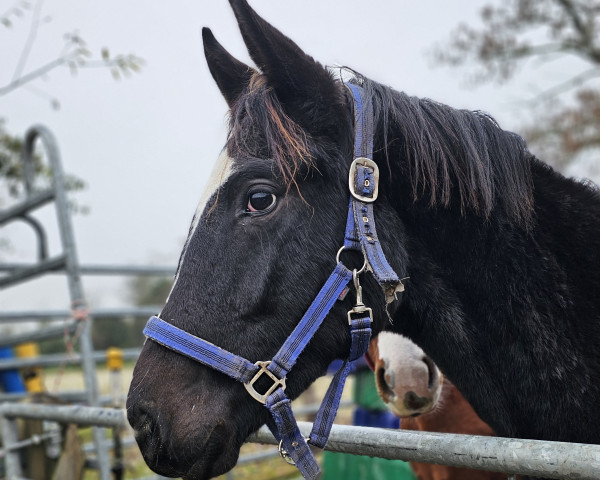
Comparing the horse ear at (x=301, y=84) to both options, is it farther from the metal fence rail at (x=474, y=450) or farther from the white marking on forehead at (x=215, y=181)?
the metal fence rail at (x=474, y=450)

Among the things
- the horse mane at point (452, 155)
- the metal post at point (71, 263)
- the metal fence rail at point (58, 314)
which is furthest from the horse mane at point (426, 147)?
the metal fence rail at point (58, 314)

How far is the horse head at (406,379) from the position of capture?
6.40 ft

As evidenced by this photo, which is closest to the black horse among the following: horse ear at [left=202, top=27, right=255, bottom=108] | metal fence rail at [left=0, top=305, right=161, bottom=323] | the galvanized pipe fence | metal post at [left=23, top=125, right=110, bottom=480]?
horse ear at [left=202, top=27, right=255, bottom=108]

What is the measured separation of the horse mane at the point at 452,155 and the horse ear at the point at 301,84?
107mm

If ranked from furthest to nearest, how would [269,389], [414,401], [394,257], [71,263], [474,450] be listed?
[71,263] → [414,401] → [394,257] → [269,389] → [474,450]

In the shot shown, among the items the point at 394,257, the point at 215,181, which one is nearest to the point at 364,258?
the point at 394,257

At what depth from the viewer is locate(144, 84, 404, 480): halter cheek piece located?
4.71 feet

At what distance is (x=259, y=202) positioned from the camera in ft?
5.08

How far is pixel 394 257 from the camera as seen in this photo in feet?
5.12

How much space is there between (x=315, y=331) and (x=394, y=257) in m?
0.29

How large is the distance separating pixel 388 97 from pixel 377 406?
3.33 metres

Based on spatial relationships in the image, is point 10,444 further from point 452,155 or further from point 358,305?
point 452,155

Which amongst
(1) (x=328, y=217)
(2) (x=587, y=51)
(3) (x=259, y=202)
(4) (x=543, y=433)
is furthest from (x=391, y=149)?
(2) (x=587, y=51)

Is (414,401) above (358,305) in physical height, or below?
below
